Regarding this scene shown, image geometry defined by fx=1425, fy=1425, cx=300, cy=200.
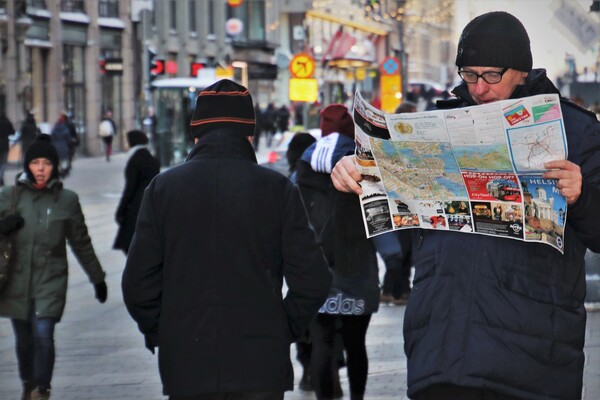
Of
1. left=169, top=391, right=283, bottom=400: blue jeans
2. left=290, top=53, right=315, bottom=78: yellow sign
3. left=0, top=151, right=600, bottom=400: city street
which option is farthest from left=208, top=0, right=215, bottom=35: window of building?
left=169, top=391, right=283, bottom=400: blue jeans

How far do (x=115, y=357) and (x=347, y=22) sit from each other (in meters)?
73.8

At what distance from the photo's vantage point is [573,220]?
3.96 metres

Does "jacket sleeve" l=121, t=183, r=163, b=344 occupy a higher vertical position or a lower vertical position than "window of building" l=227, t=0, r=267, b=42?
lower

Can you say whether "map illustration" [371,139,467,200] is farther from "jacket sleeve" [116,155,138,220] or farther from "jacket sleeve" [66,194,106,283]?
"jacket sleeve" [116,155,138,220]

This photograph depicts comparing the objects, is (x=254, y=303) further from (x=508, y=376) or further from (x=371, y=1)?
(x=371, y=1)

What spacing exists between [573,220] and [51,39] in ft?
142

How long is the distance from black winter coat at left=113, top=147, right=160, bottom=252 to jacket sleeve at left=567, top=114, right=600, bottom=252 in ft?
29.4

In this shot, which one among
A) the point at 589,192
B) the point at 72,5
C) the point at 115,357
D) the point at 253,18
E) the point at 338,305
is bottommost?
the point at 115,357

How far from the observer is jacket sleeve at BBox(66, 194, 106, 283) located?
8.39 meters

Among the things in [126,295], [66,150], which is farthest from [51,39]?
[126,295]

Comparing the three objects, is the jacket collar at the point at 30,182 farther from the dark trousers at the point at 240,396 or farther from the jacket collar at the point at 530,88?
the jacket collar at the point at 530,88

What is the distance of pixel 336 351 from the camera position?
8.07 meters

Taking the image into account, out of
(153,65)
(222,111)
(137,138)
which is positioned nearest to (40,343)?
(222,111)

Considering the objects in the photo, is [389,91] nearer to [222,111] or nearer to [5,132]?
[5,132]
